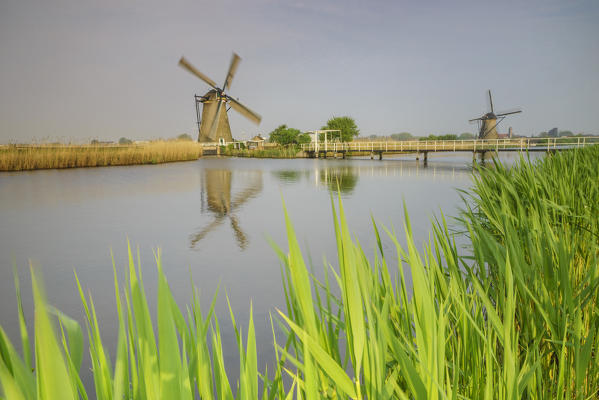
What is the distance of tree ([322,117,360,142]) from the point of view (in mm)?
44088

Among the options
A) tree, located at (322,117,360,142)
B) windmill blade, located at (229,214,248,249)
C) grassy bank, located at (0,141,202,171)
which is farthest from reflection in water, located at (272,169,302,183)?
tree, located at (322,117,360,142)

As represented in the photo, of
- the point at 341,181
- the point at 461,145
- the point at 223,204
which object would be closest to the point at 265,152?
the point at 461,145

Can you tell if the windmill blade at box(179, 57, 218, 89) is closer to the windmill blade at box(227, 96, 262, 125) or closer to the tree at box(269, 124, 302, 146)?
the windmill blade at box(227, 96, 262, 125)

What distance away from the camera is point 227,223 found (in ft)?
21.7

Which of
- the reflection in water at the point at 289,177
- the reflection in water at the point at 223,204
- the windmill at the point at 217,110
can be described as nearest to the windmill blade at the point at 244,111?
the windmill at the point at 217,110

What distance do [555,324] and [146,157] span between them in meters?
23.9

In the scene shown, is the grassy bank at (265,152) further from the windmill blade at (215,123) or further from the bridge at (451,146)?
the windmill blade at (215,123)

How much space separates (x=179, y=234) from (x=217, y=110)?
104 ft

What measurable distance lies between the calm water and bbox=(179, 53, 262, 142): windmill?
25.2 metres

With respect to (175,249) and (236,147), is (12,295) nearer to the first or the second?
(175,249)

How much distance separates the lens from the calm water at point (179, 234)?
135 inches

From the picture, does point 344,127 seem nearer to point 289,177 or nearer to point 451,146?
point 451,146

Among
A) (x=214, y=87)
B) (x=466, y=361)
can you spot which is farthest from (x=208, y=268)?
(x=214, y=87)

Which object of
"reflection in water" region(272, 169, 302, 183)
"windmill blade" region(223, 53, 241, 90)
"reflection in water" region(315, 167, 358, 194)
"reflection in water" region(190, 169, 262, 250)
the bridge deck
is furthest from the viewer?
"windmill blade" region(223, 53, 241, 90)
